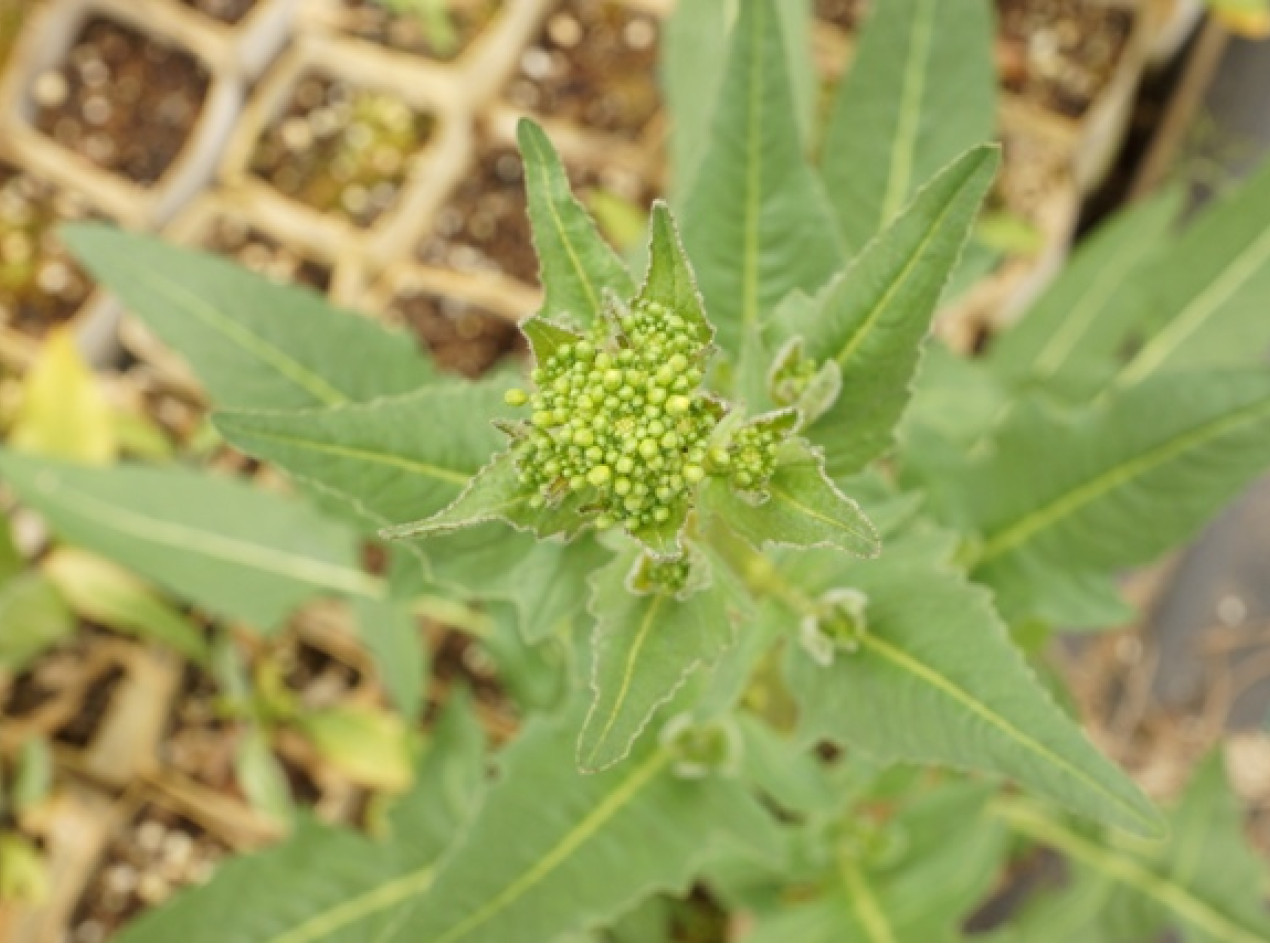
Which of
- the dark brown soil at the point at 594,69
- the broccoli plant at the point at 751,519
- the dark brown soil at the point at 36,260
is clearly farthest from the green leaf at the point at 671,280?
the dark brown soil at the point at 36,260

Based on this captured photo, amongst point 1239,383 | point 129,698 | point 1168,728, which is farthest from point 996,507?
point 129,698

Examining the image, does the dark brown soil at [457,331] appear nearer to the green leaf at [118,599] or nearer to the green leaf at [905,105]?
the green leaf at [118,599]

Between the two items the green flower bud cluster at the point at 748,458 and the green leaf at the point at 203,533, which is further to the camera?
the green leaf at the point at 203,533

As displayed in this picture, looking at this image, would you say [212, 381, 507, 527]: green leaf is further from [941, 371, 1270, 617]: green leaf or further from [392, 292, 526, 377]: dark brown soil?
[392, 292, 526, 377]: dark brown soil

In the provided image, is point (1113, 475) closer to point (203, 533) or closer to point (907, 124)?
point (907, 124)

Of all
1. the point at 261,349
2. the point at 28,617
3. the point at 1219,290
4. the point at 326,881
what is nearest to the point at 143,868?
the point at 28,617

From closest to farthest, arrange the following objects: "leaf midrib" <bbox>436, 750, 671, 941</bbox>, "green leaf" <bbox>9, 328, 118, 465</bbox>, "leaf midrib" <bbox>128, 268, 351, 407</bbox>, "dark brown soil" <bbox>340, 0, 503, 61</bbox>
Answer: "leaf midrib" <bbox>436, 750, 671, 941</bbox>, "leaf midrib" <bbox>128, 268, 351, 407</bbox>, "green leaf" <bbox>9, 328, 118, 465</bbox>, "dark brown soil" <bbox>340, 0, 503, 61</bbox>

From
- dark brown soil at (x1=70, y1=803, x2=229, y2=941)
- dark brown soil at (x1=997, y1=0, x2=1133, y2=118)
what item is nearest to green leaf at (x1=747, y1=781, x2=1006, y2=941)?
dark brown soil at (x1=70, y1=803, x2=229, y2=941)
